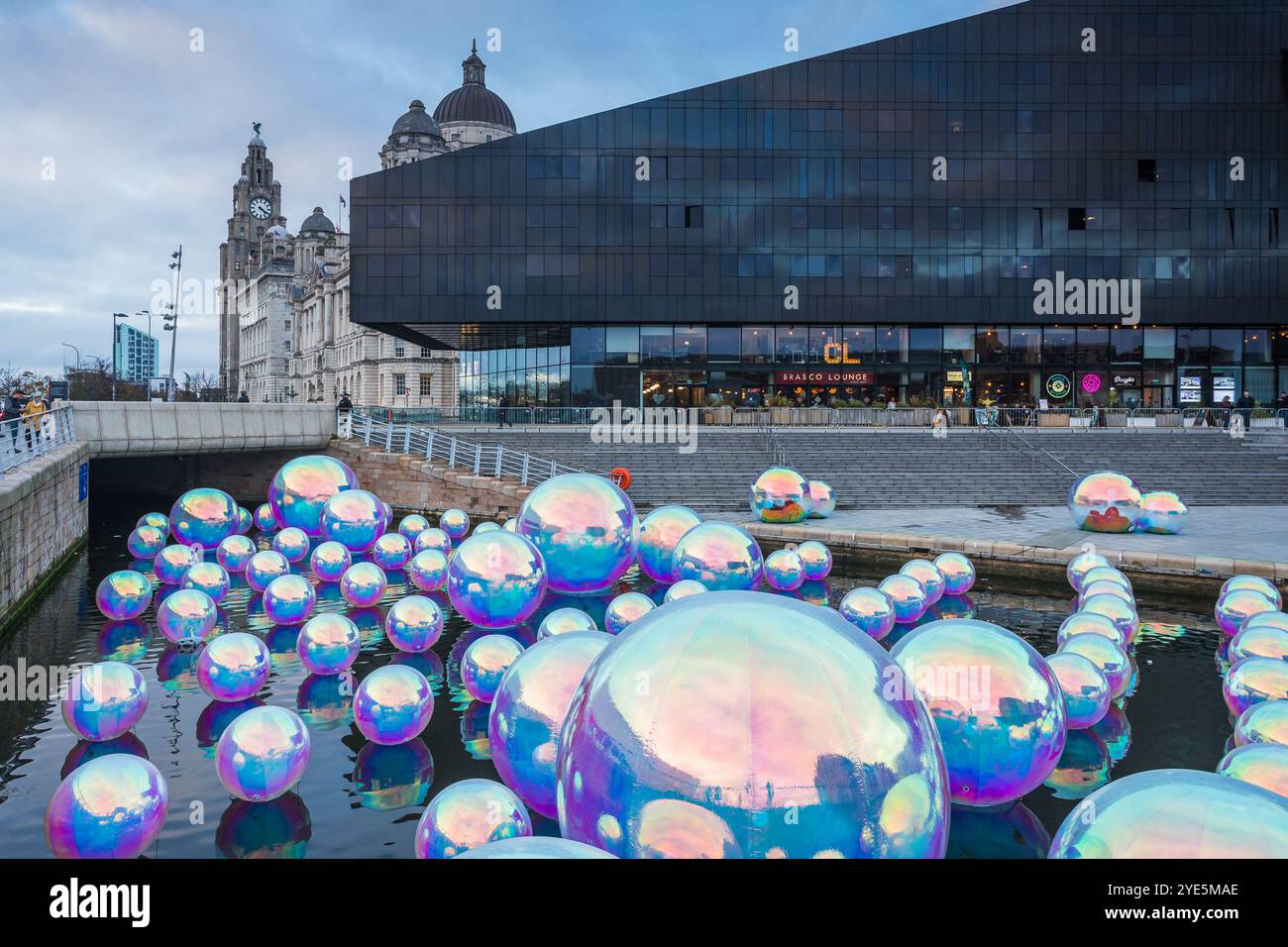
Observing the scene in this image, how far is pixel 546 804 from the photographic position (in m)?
5.85

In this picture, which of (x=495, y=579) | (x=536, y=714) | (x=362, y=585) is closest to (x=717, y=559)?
(x=495, y=579)

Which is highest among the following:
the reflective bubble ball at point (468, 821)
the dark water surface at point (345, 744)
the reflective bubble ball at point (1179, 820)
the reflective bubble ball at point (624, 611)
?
the reflective bubble ball at point (1179, 820)

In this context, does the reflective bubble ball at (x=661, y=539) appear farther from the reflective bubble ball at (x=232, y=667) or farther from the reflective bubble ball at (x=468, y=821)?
the reflective bubble ball at (x=468, y=821)

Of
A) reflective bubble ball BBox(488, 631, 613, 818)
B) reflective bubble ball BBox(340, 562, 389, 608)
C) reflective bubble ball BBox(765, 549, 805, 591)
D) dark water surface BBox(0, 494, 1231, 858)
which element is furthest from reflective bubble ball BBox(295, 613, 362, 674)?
reflective bubble ball BBox(765, 549, 805, 591)

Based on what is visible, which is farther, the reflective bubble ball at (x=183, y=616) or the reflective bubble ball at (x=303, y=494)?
the reflective bubble ball at (x=303, y=494)

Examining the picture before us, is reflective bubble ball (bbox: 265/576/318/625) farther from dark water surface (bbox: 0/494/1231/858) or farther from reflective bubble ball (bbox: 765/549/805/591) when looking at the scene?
reflective bubble ball (bbox: 765/549/805/591)

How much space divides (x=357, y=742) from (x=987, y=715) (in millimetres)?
5382

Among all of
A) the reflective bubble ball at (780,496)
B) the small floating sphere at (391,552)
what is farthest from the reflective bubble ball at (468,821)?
the reflective bubble ball at (780,496)

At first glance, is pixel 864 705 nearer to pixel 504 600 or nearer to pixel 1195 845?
pixel 1195 845

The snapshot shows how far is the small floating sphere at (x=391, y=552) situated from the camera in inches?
599

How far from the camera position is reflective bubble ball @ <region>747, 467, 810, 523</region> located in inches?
763

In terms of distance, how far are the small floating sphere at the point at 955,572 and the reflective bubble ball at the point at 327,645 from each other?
8502mm
